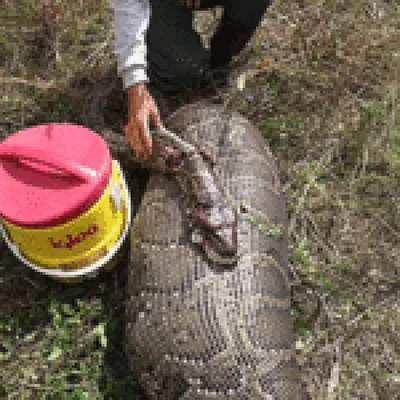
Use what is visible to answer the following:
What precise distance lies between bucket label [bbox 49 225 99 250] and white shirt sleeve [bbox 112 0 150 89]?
3.07 ft

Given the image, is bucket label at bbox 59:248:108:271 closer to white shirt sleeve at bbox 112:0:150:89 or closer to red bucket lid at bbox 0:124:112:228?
red bucket lid at bbox 0:124:112:228

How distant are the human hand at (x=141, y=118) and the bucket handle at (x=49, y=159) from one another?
0.56m

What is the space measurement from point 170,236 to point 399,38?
2826 mm

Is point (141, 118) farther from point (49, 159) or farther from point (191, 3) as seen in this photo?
point (191, 3)

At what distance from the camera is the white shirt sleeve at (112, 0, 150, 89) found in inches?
117

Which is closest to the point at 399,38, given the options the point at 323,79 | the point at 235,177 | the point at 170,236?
the point at 323,79

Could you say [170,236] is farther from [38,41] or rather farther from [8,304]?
[38,41]

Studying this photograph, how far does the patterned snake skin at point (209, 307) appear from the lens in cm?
238

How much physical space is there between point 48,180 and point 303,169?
185 centimetres

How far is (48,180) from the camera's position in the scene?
2.47 meters

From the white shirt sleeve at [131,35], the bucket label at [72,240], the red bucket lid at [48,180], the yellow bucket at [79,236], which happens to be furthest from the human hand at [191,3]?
the bucket label at [72,240]

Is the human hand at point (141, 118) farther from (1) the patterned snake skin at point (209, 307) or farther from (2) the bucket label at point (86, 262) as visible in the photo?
(2) the bucket label at point (86, 262)

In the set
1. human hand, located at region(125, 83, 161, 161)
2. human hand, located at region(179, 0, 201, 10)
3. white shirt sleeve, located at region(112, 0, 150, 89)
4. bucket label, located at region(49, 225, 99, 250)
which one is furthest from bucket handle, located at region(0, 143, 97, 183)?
human hand, located at region(179, 0, 201, 10)

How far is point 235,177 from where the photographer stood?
294cm
